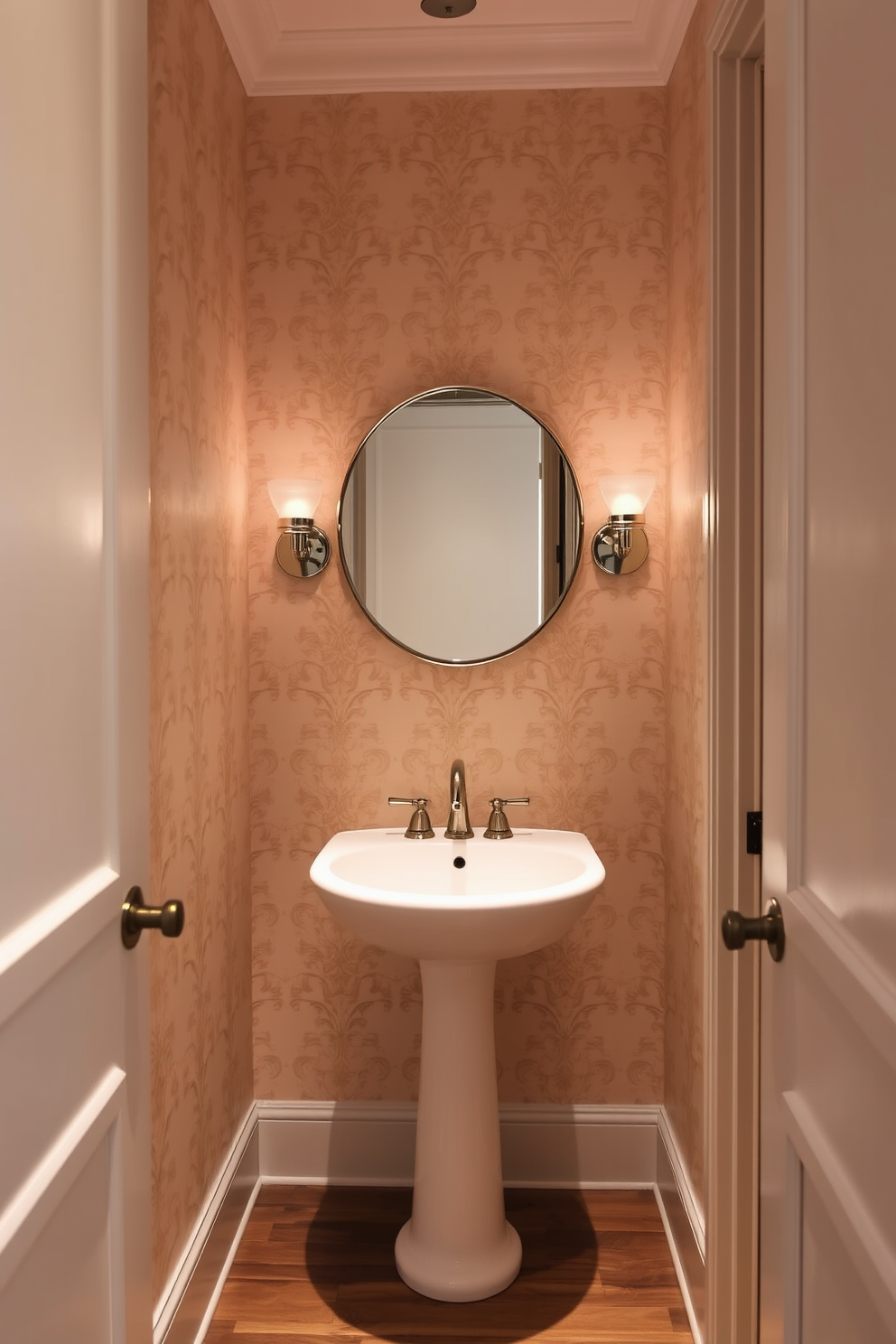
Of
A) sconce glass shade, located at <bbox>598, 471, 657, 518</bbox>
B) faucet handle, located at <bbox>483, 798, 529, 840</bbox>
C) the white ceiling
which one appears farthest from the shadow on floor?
the white ceiling

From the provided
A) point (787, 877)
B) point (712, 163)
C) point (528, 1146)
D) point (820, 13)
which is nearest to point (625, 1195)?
point (528, 1146)

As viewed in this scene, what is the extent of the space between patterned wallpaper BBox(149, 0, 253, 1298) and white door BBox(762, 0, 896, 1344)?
981 millimetres

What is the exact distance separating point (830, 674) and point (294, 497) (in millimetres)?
1660

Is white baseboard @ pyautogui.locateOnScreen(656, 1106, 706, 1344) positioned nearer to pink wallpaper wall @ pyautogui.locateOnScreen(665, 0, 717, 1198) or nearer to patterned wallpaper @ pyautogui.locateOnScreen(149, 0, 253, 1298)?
pink wallpaper wall @ pyautogui.locateOnScreen(665, 0, 717, 1198)

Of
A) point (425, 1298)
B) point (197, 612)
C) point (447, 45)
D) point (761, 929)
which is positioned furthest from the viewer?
point (447, 45)

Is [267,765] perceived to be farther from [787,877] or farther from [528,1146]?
[787,877]

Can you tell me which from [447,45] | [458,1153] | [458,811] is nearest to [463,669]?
[458,811]

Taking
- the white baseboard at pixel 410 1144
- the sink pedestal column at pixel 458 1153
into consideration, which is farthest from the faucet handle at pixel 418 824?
the white baseboard at pixel 410 1144

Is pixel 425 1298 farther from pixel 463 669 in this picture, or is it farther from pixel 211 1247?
pixel 463 669

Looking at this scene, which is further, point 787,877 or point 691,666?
point 691,666

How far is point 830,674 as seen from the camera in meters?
0.96

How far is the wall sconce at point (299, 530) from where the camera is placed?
242cm

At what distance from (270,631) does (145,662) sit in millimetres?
1281

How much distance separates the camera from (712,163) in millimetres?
1838
